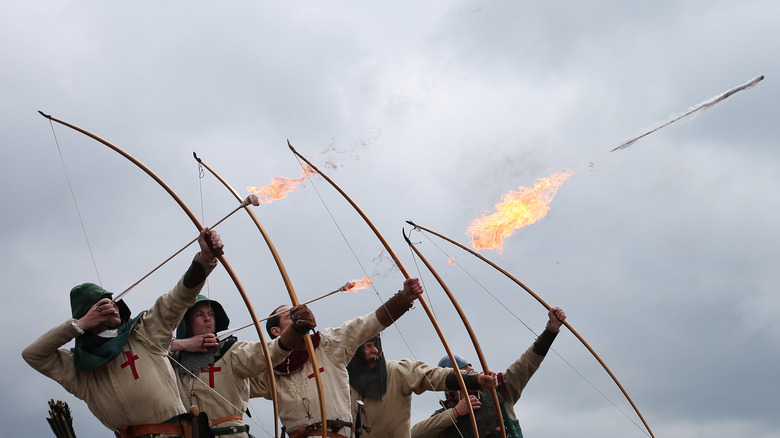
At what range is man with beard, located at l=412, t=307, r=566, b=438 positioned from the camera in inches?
357

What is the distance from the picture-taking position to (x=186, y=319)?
7.73m

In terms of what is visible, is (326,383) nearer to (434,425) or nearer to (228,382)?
(228,382)

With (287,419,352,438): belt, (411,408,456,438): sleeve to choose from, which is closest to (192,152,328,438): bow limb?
(287,419,352,438): belt

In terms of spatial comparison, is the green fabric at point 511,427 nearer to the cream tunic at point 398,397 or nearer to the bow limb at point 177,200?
the cream tunic at point 398,397

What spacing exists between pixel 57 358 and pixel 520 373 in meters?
4.91

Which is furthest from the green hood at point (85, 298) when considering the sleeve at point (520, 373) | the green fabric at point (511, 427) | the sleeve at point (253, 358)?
the sleeve at point (520, 373)

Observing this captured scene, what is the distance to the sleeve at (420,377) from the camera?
8734 millimetres

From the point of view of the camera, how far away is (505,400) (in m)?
9.28

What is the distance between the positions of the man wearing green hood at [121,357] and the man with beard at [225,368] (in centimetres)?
44

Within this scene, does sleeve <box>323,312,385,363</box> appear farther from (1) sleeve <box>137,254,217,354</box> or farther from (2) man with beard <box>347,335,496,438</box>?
(1) sleeve <box>137,254,217,354</box>

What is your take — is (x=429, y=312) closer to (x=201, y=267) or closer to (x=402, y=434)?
(x=402, y=434)

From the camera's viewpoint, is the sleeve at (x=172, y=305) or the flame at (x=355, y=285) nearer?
the sleeve at (x=172, y=305)

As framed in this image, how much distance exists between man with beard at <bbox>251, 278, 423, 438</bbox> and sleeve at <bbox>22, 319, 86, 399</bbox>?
1837 millimetres

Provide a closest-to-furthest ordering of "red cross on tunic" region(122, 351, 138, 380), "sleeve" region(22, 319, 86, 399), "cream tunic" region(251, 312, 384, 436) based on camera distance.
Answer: "sleeve" region(22, 319, 86, 399) < "red cross on tunic" region(122, 351, 138, 380) < "cream tunic" region(251, 312, 384, 436)
